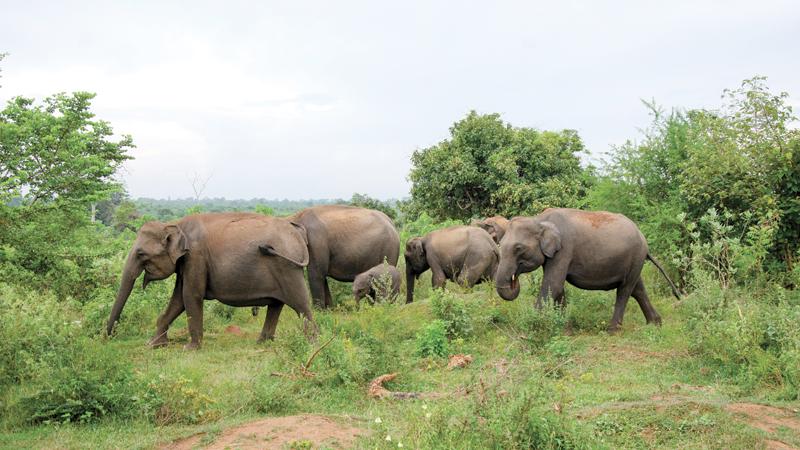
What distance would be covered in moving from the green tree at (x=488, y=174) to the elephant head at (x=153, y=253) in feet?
61.0

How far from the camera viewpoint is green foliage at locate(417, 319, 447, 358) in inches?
429

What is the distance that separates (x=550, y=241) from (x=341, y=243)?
4500 millimetres

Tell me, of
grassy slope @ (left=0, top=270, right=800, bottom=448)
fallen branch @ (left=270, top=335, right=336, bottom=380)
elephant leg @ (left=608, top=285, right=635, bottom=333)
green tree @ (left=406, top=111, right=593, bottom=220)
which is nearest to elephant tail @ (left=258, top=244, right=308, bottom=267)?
grassy slope @ (left=0, top=270, right=800, bottom=448)

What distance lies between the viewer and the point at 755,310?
1025 cm

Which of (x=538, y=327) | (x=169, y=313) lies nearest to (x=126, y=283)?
(x=169, y=313)

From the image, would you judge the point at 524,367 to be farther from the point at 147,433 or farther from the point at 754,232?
the point at 754,232

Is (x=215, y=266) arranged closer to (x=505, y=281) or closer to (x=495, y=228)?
(x=505, y=281)

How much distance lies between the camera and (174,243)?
463 inches

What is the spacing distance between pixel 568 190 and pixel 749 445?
23.0 metres

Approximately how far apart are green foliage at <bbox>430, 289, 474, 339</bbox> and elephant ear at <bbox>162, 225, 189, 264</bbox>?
378 centimetres

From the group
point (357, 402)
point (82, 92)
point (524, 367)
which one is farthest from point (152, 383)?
point (82, 92)

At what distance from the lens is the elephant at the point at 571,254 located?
41.3ft

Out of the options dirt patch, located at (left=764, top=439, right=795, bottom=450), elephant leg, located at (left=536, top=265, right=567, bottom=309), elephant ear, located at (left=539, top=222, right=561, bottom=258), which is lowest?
dirt patch, located at (left=764, top=439, right=795, bottom=450)

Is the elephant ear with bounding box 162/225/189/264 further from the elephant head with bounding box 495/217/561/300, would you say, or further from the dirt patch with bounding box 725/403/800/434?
the dirt patch with bounding box 725/403/800/434
